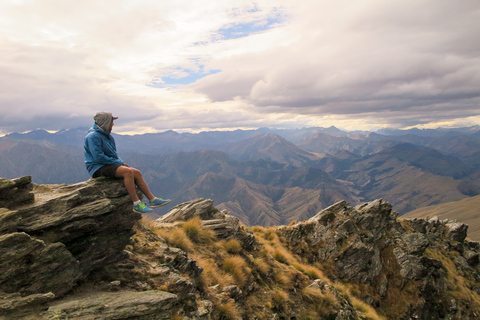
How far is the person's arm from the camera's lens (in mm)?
10547

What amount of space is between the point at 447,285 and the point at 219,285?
27.0m

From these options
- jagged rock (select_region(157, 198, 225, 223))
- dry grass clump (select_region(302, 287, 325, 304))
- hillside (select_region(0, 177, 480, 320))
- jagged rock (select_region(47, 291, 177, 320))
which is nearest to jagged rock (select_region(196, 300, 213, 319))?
hillside (select_region(0, 177, 480, 320))

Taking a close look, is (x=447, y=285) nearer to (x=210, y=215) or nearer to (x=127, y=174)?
(x=210, y=215)

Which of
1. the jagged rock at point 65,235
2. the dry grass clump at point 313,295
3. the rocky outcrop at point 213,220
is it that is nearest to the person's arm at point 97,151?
the jagged rock at point 65,235

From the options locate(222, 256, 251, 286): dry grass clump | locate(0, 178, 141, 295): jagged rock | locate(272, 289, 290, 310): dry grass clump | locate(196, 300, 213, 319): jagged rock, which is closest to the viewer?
locate(0, 178, 141, 295): jagged rock

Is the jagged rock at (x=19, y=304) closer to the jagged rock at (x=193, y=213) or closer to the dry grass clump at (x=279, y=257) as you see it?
the jagged rock at (x=193, y=213)

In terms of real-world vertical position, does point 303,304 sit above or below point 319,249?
above

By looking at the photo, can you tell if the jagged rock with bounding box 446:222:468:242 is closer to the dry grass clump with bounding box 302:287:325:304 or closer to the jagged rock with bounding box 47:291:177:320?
the dry grass clump with bounding box 302:287:325:304

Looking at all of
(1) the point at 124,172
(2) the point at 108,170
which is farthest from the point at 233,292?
(2) the point at 108,170

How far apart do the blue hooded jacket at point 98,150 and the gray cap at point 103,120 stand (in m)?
0.16

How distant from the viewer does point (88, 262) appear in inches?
378

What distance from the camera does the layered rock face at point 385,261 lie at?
22531mm

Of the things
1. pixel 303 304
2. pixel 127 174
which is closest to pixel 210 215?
pixel 303 304

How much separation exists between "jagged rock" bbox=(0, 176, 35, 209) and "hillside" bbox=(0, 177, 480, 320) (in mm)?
43
